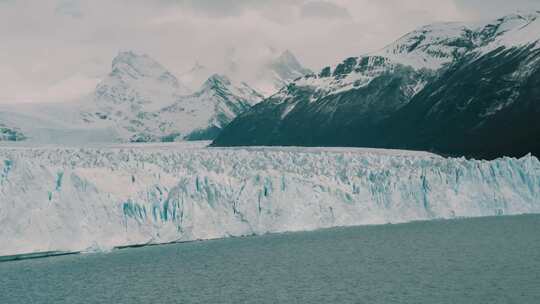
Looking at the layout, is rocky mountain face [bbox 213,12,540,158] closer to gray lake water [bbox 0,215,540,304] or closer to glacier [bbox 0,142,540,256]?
glacier [bbox 0,142,540,256]

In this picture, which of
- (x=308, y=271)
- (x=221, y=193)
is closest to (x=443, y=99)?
(x=221, y=193)

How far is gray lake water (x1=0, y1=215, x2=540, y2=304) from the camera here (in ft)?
133

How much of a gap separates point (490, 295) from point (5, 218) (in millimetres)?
32904

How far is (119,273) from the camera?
5150cm

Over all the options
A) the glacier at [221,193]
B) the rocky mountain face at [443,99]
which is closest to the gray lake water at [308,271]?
the glacier at [221,193]

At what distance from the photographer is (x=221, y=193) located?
64.4m

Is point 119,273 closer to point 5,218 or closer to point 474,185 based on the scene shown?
point 5,218

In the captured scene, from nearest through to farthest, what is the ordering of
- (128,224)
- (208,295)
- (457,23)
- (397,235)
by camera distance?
(208,295)
(128,224)
(397,235)
(457,23)

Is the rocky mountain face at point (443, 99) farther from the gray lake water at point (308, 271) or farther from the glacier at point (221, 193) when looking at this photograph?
the gray lake water at point (308, 271)

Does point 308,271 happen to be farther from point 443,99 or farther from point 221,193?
point 443,99

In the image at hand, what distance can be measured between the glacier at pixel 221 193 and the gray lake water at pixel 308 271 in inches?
76.0

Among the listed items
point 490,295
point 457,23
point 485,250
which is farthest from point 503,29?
point 490,295

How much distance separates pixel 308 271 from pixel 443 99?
113 metres

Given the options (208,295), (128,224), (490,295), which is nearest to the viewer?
(490,295)
